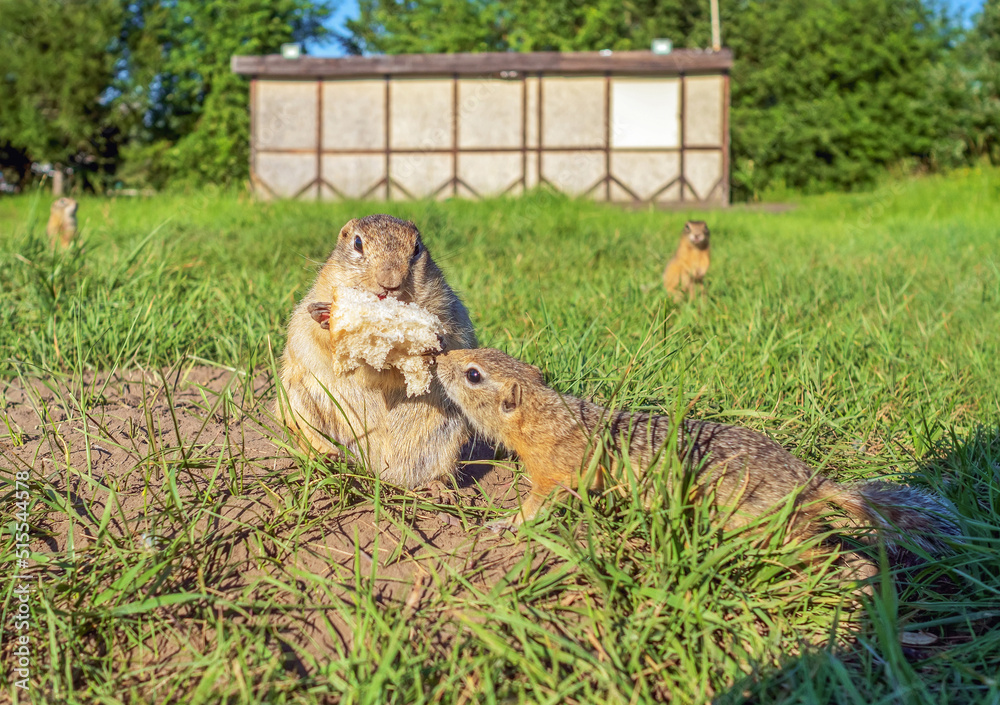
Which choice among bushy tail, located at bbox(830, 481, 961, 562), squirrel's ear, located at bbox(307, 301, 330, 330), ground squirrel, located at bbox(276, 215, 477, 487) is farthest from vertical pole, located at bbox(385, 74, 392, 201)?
bushy tail, located at bbox(830, 481, 961, 562)

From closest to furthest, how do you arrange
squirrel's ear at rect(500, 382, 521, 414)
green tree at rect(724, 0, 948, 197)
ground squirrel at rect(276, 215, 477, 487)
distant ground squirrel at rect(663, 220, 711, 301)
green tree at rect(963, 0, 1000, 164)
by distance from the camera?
squirrel's ear at rect(500, 382, 521, 414) < ground squirrel at rect(276, 215, 477, 487) < distant ground squirrel at rect(663, 220, 711, 301) < green tree at rect(963, 0, 1000, 164) < green tree at rect(724, 0, 948, 197)

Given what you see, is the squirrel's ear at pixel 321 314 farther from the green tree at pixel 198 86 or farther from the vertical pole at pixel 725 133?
the green tree at pixel 198 86

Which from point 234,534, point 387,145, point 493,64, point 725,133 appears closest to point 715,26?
point 725,133

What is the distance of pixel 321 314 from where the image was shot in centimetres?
280

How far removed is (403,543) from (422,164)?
Result: 1815 centimetres

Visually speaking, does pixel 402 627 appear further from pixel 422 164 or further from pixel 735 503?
pixel 422 164

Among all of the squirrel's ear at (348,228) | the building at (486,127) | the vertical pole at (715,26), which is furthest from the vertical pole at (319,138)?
the vertical pole at (715,26)

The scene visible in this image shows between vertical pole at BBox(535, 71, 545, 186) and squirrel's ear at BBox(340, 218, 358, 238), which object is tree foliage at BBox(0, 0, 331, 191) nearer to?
vertical pole at BBox(535, 71, 545, 186)

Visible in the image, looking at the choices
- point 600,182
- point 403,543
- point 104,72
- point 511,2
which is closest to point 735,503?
point 403,543

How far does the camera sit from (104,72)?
87.6ft

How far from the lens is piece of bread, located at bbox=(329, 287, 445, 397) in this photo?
260 cm

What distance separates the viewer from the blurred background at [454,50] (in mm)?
25984

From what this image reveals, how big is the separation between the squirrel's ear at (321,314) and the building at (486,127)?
16525 mm

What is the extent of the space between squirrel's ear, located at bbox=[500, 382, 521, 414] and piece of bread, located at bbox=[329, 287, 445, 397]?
279mm
